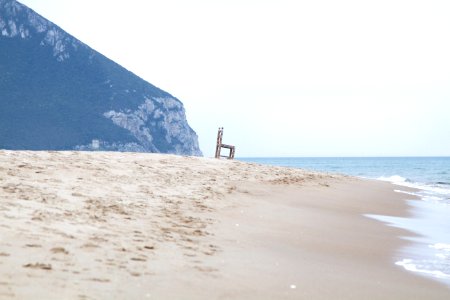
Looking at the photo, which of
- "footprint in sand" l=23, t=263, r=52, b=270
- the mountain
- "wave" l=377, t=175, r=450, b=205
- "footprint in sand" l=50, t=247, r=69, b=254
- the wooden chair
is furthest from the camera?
the mountain

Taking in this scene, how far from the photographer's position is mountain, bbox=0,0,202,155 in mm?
84250

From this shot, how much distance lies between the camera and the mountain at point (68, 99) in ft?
276

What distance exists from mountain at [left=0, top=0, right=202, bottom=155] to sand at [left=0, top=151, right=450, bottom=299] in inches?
3085

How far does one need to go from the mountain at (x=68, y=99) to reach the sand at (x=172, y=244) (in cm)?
7835

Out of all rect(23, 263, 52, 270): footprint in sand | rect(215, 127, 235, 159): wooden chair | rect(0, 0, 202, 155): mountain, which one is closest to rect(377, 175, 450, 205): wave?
rect(215, 127, 235, 159): wooden chair

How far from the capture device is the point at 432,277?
5.30 meters

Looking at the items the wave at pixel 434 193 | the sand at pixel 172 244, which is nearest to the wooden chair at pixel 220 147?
the wave at pixel 434 193

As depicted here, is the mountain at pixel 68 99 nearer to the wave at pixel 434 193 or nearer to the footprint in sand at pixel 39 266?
the wave at pixel 434 193

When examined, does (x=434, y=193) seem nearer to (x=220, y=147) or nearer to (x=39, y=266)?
(x=220, y=147)

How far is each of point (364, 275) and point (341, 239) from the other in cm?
242

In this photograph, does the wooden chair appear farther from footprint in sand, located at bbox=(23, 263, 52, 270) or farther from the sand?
footprint in sand, located at bbox=(23, 263, 52, 270)

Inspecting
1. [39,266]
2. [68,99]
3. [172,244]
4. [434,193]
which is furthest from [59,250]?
[68,99]

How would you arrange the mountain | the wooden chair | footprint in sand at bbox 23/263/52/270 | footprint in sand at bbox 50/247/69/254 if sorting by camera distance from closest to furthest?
footprint in sand at bbox 23/263/52/270 → footprint in sand at bbox 50/247/69/254 → the wooden chair → the mountain

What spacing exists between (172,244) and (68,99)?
332ft
